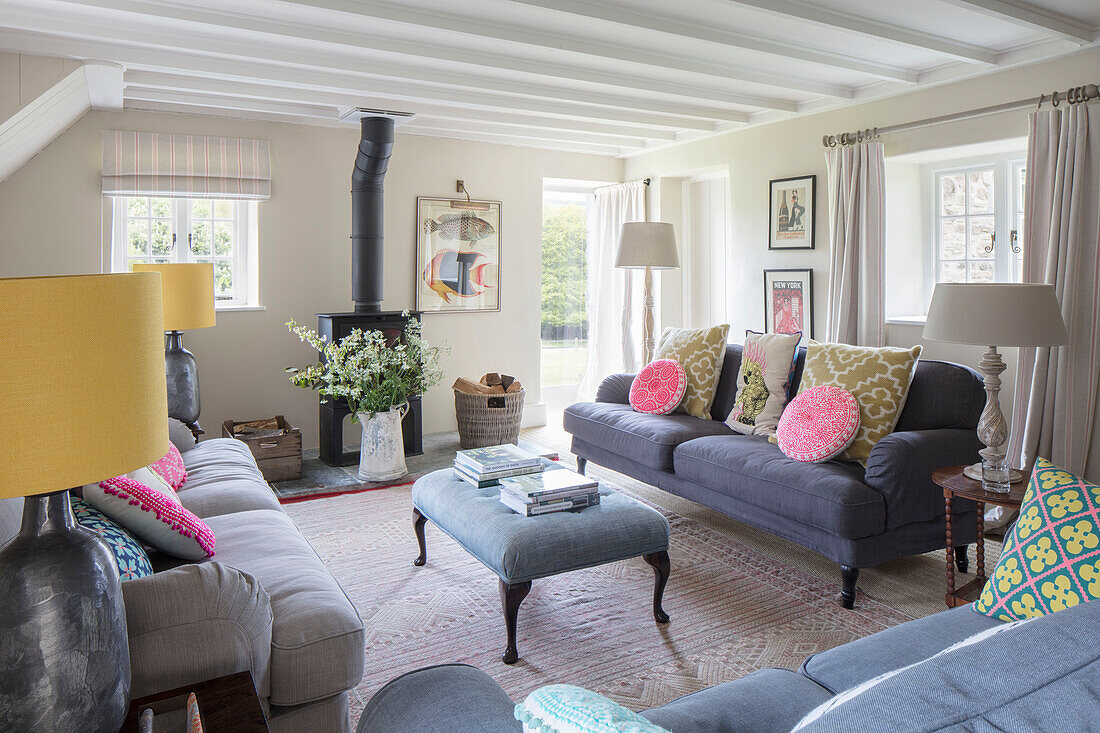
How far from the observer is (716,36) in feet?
11.7

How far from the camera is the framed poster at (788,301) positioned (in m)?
5.04

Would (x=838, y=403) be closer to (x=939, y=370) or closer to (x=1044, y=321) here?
(x=939, y=370)

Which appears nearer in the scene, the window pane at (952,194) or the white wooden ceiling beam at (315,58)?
the white wooden ceiling beam at (315,58)

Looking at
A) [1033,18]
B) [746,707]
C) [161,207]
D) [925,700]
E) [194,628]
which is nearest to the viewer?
[925,700]

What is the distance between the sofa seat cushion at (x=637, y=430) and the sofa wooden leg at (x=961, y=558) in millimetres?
1176

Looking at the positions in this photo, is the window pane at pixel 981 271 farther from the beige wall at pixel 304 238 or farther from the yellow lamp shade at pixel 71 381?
the yellow lamp shade at pixel 71 381

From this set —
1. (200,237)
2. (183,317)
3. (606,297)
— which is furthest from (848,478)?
(200,237)

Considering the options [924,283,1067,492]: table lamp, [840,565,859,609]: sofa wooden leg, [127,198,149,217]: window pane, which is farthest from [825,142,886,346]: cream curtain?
[127,198,149,217]: window pane

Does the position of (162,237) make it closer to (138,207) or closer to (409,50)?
(138,207)

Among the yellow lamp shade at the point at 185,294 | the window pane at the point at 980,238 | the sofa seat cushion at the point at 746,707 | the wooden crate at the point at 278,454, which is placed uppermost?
the window pane at the point at 980,238

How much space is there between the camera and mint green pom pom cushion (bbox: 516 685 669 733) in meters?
0.78

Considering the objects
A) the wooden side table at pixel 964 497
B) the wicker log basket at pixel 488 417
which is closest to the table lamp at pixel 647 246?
the wicker log basket at pixel 488 417

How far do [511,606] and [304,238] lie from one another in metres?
3.81

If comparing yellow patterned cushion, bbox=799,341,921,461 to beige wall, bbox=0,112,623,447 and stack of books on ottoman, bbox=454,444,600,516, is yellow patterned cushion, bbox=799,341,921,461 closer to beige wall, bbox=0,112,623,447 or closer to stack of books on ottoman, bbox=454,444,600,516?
A: stack of books on ottoman, bbox=454,444,600,516
